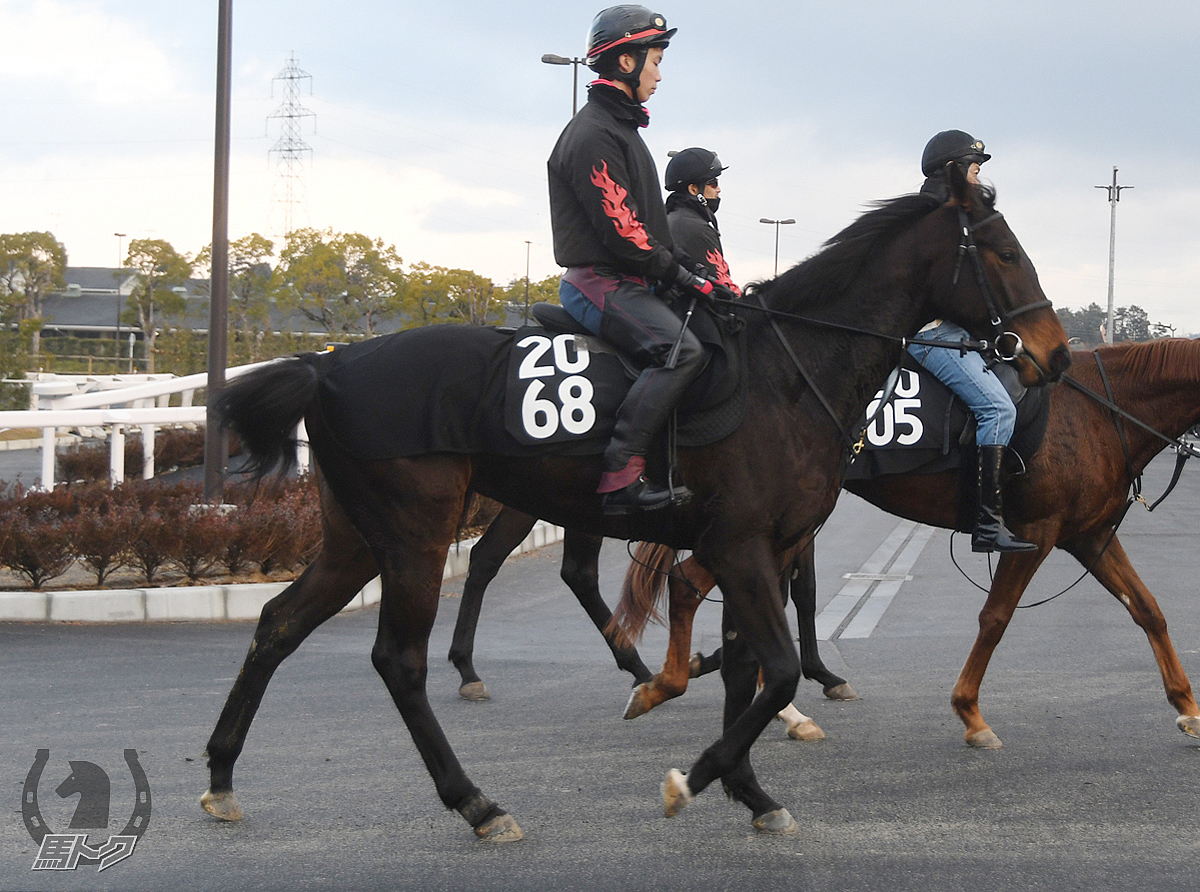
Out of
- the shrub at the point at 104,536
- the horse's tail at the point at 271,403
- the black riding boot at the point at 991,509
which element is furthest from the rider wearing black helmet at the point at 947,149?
the shrub at the point at 104,536

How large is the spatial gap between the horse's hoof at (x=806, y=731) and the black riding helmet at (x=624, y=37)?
3.16 m

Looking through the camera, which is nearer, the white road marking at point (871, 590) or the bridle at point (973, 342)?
the bridle at point (973, 342)

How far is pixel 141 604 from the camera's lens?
8.93m

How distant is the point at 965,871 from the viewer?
408 cm

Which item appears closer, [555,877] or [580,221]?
[555,877]

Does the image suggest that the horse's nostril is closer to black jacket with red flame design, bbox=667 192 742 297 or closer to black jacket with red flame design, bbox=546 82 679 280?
→ black jacket with red flame design, bbox=546 82 679 280

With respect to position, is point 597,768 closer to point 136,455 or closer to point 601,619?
point 601,619

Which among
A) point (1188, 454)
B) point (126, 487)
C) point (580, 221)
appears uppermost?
point (580, 221)

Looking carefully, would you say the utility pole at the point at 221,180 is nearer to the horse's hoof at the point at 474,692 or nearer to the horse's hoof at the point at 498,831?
the horse's hoof at the point at 474,692

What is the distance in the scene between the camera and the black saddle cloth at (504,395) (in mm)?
4574

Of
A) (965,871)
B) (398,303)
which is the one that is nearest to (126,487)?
(965,871)

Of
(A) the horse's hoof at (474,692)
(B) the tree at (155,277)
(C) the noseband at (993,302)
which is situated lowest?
(A) the horse's hoof at (474,692)

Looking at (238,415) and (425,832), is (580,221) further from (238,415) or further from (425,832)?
(425,832)

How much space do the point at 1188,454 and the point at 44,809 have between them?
18.3 ft
